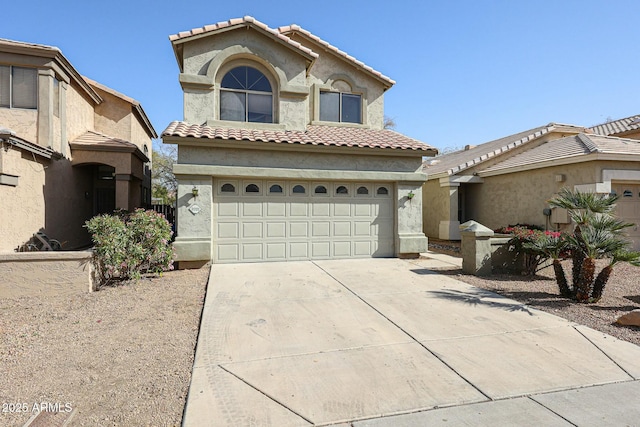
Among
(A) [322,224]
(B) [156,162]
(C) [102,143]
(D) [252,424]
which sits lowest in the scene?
(D) [252,424]

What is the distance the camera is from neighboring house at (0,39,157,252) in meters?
9.56

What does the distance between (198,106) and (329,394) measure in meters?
9.69

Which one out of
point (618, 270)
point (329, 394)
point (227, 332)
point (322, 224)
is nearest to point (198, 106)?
point (322, 224)

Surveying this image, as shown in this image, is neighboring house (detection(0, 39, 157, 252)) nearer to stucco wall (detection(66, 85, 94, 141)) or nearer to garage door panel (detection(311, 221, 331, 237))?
stucco wall (detection(66, 85, 94, 141))

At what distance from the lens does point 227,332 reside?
5.02m

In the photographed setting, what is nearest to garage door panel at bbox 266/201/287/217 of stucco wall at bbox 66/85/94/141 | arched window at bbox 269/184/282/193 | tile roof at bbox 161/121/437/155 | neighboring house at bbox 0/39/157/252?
arched window at bbox 269/184/282/193

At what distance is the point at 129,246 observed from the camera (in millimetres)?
7742

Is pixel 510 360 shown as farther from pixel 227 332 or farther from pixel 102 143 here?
pixel 102 143

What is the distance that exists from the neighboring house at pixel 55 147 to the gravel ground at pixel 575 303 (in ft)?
39.7

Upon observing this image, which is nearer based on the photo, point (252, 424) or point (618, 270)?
point (252, 424)

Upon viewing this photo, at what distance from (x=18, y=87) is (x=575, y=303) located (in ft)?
55.9

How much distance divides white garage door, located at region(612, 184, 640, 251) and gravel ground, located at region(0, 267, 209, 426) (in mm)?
14249

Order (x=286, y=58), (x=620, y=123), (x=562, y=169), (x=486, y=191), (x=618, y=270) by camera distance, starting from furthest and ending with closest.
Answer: (x=620, y=123)
(x=486, y=191)
(x=562, y=169)
(x=286, y=58)
(x=618, y=270)

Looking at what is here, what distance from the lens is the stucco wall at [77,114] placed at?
42.9 ft
